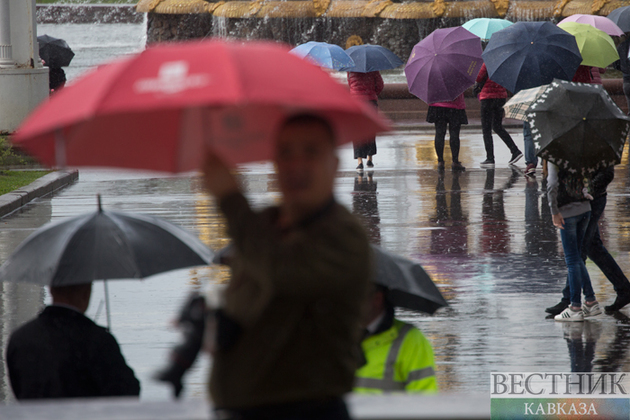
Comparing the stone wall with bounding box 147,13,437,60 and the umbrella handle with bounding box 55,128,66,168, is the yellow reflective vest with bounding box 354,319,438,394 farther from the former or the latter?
the stone wall with bounding box 147,13,437,60

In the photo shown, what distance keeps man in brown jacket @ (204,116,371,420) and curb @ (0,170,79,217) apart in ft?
35.1

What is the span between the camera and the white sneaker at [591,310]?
7074 millimetres

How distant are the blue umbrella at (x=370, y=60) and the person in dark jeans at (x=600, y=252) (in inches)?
363

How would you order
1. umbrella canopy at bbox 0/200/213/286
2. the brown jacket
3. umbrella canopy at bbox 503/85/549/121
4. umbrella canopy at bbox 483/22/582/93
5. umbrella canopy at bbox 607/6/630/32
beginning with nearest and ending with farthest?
the brown jacket, umbrella canopy at bbox 0/200/213/286, umbrella canopy at bbox 503/85/549/121, umbrella canopy at bbox 483/22/582/93, umbrella canopy at bbox 607/6/630/32

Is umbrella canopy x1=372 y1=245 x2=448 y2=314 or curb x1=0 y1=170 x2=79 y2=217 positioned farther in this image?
curb x1=0 y1=170 x2=79 y2=217

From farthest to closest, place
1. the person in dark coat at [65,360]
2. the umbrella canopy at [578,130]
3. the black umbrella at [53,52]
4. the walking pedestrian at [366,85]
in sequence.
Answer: the black umbrella at [53,52], the walking pedestrian at [366,85], the umbrella canopy at [578,130], the person in dark coat at [65,360]

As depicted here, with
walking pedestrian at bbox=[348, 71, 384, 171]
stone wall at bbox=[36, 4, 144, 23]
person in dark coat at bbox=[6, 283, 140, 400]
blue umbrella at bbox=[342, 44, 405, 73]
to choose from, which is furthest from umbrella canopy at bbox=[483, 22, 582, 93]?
stone wall at bbox=[36, 4, 144, 23]

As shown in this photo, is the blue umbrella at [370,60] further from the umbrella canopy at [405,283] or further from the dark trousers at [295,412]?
Result: the dark trousers at [295,412]

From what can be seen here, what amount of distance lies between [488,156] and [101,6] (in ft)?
153

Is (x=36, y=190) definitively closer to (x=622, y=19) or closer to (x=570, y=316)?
(x=570, y=316)

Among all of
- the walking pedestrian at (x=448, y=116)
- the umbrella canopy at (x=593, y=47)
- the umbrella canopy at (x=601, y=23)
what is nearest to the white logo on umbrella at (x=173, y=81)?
the umbrella canopy at (x=593, y=47)

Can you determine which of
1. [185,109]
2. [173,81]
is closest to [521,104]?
[185,109]

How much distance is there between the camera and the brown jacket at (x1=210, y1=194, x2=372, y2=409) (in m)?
2.18

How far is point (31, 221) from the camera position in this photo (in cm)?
1189
